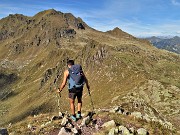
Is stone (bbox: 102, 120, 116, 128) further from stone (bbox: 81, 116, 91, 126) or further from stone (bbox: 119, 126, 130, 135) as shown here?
stone (bbox: 81, 116, 91, 126)

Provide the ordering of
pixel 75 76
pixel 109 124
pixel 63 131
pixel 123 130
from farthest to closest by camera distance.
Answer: pixel 109 124
pixel 123 130
pixel 75 76
pixel 63 131

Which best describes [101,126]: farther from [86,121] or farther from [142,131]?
[142,131]

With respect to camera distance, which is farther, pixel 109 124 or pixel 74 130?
pixel 109 124

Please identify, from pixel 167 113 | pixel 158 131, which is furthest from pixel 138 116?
pixel 167 113

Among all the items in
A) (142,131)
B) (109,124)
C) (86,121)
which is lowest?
(142,131)

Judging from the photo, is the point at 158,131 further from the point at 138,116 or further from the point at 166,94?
the point at 166,94

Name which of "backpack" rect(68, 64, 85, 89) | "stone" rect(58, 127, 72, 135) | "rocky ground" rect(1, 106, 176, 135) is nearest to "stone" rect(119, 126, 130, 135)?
"rocky ground" rect(1, 106, 176, 135)

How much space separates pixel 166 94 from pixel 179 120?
1335 inches

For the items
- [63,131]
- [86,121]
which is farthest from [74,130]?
[86,121]

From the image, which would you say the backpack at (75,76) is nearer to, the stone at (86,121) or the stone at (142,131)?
the stone at (86,121)

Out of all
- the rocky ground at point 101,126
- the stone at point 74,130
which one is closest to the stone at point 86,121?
the rocky ground at point 101,126

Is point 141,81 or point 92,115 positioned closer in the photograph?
point 92,115

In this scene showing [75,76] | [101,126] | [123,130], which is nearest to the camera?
[75,76]

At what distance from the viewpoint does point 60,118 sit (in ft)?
98.5
